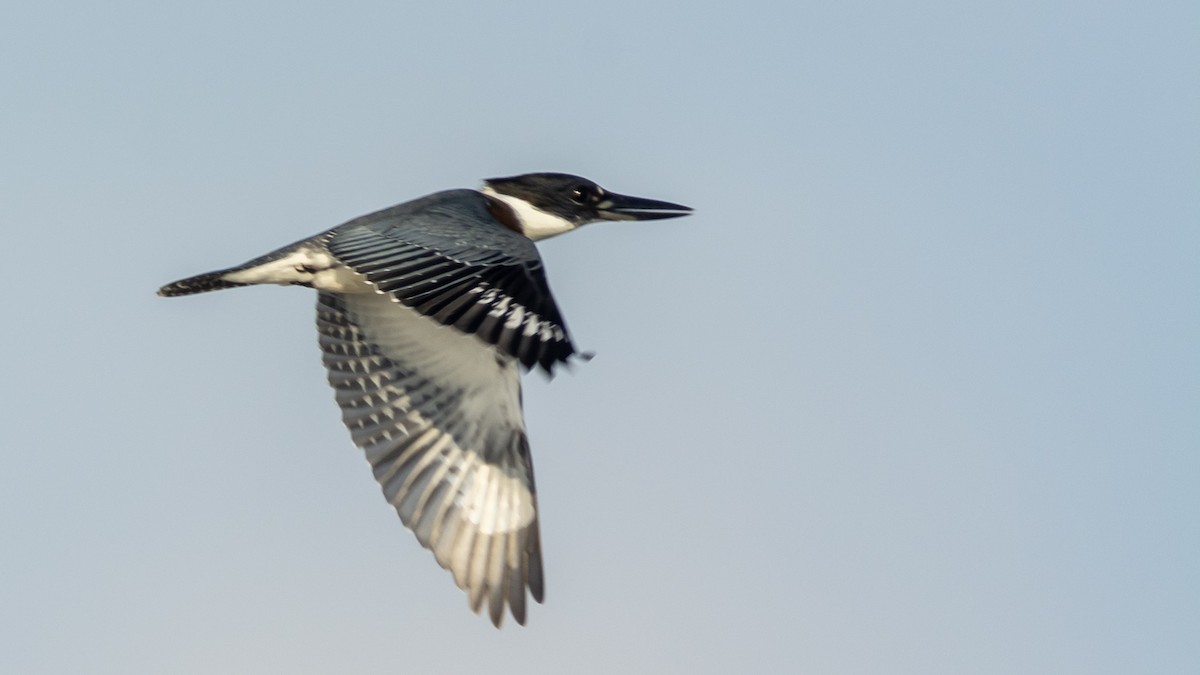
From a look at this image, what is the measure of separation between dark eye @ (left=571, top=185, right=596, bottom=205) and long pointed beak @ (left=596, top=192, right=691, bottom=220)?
73mm

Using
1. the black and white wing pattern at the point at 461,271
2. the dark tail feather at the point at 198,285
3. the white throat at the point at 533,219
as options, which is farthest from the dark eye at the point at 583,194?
the dark tail feather at the point at 198,285

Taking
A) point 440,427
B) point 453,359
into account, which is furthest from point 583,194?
point 440,427

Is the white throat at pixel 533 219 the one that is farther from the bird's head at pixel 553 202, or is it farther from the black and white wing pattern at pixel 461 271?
the black and white wing pattern at pixel 461 271

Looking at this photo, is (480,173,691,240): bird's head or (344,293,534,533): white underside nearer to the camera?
(344,293,534,533): white underside

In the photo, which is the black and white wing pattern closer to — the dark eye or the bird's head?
the bird's head

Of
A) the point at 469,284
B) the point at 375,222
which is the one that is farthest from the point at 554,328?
the point at 375,222

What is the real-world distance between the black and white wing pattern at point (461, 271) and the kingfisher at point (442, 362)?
0.01m

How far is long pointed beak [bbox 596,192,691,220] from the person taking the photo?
11.0 meters

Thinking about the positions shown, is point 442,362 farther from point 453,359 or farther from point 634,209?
point 634,209

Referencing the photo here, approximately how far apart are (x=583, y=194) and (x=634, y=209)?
Answer: 1.16 ft

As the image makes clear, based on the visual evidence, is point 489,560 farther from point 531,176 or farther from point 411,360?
point 531,176

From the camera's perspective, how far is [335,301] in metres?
10.2

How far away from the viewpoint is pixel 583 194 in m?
10.9

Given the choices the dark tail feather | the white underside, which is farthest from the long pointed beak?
the dark tail feather
